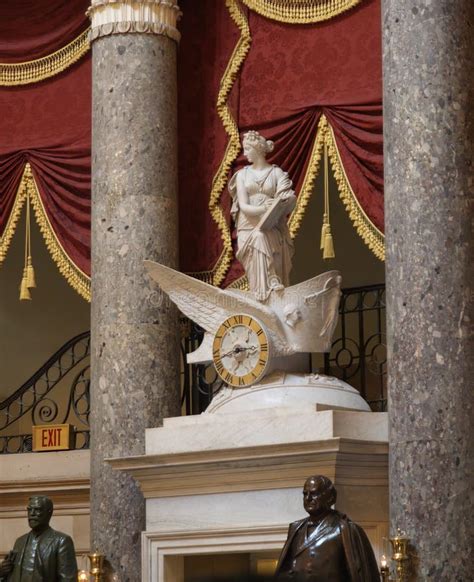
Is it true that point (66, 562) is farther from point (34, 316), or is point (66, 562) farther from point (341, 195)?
point (34, 316)

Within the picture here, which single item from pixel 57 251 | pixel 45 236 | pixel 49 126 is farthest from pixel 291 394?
pixel 49 126

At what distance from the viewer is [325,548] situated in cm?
746

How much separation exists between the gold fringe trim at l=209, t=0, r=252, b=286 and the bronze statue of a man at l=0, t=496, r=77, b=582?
7.14ft

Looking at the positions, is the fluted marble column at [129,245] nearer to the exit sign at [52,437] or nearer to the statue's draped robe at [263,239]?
the statue's draped robe at [263,239]

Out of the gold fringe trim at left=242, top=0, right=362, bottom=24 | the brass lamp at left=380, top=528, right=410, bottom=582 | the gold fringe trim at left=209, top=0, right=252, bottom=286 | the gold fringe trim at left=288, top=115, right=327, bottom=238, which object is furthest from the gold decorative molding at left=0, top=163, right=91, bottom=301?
the brass lamp at left=380, top=528, right=410, bottom=582

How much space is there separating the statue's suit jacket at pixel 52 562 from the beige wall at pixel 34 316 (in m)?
5.44

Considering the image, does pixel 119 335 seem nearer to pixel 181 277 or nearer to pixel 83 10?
pixel 181 277

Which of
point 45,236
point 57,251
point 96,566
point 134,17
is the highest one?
point 134,17

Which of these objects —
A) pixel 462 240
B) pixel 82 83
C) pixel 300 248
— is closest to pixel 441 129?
pixel 462 240

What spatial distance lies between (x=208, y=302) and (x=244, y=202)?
2.17 feet

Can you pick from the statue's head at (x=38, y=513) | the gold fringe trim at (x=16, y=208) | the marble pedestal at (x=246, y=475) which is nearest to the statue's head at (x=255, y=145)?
the marble pedestal at (x=246, y=475)

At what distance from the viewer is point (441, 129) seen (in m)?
8.42

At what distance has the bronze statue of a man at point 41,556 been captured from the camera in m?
8.86

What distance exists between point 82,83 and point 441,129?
3.57m
